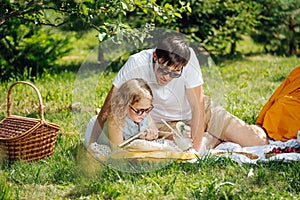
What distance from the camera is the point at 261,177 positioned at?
3.44m

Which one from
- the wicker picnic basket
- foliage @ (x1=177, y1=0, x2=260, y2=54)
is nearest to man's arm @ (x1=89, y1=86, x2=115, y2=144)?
the wicker picnic basket

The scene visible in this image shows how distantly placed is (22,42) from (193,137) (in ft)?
11.5

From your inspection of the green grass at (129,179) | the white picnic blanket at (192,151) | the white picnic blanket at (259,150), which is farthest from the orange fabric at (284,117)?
the green grass at (129,179)

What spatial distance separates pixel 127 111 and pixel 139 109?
0.08m

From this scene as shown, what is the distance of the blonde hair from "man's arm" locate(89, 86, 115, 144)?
0.05 metres

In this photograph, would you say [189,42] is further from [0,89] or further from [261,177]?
[0,89]

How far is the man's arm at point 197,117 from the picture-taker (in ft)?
13.0

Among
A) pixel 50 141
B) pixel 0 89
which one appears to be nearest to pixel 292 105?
pixel 50 141

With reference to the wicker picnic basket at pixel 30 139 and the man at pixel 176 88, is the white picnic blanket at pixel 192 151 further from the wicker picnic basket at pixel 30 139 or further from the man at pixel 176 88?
the wicker picnic basket at pixel 30 139

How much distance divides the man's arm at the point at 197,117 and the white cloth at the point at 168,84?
0.05 metres

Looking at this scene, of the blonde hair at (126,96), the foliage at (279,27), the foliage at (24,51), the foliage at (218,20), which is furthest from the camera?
the foliage at (279,27)

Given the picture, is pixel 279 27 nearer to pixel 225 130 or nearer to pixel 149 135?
pixel 225 130

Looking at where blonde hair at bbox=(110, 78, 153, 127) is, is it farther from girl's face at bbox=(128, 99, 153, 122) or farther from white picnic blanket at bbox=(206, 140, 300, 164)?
white picnic blanket at bbox=(206, 140, 300, 164)

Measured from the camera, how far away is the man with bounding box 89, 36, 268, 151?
3693mm
